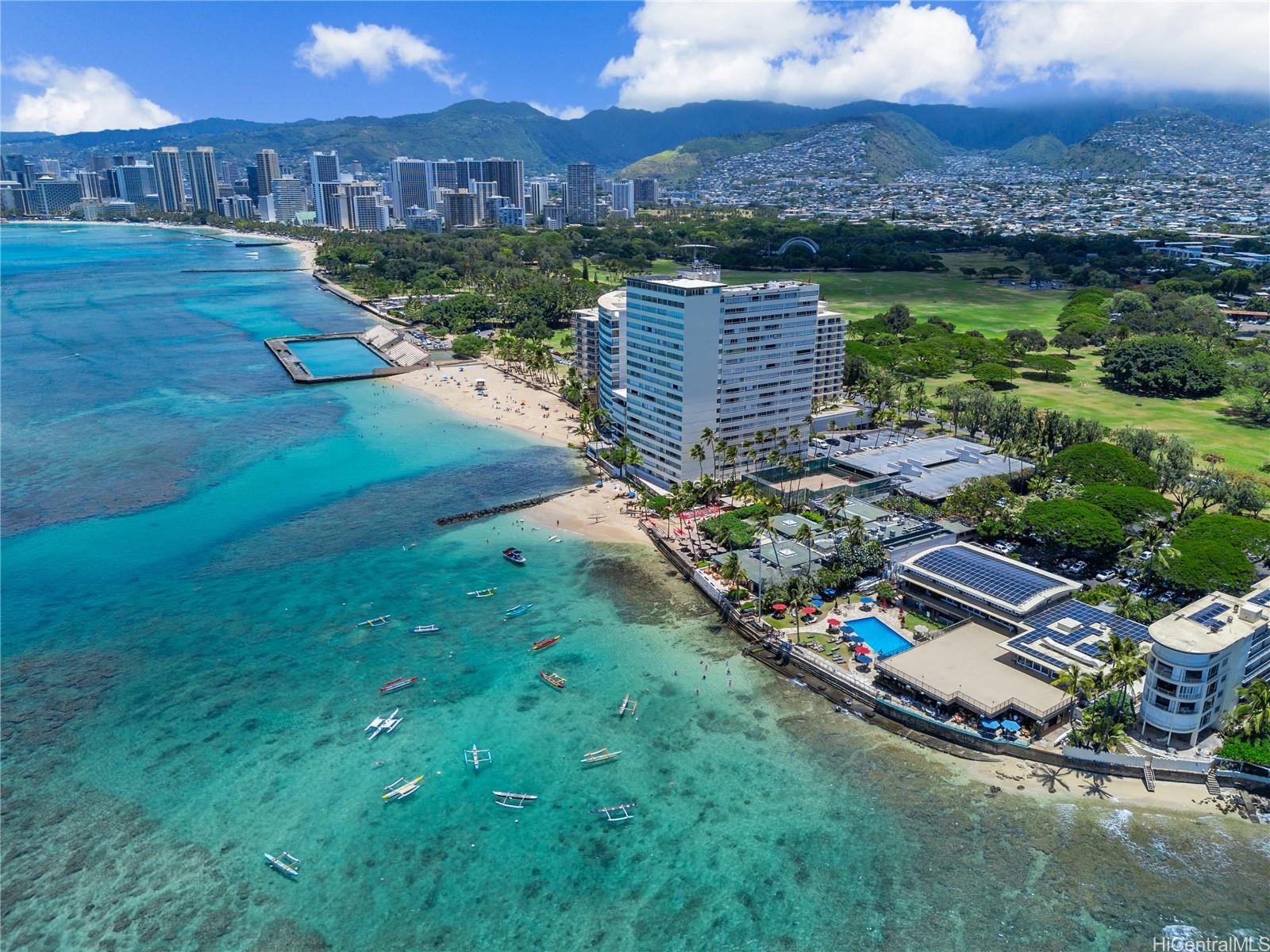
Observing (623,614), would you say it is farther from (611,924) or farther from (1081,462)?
(1081,462)

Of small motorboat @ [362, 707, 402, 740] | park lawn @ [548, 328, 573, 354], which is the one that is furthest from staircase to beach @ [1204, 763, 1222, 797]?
park lawn @ [548, 328, 573, 354]

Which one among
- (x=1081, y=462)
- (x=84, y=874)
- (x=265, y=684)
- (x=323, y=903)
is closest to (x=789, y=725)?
(x=323, y=903)

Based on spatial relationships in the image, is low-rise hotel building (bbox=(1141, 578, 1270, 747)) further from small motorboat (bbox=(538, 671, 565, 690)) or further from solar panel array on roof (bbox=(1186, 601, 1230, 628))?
small motorboat (bbox=(538, 671, 565, 690))

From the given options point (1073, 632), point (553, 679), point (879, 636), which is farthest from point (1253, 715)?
point (553, 679)

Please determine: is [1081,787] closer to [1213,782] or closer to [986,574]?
[1213,782]

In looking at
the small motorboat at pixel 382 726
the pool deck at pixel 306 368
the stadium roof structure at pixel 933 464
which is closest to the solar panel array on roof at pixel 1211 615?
the stadium roof structure at pixel 933 464

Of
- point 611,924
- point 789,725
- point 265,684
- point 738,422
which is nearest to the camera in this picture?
point 611,924
